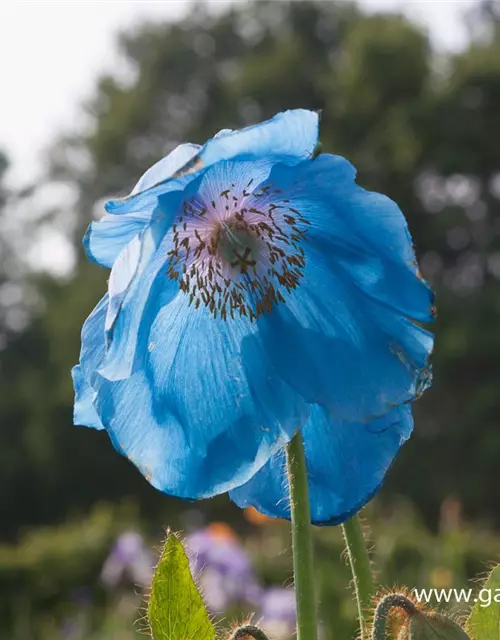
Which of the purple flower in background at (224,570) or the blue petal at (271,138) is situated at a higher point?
the purple flower in background at (224,570)

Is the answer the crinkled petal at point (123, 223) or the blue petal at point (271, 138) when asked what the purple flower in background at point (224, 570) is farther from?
the blue petal at point (271, 138)

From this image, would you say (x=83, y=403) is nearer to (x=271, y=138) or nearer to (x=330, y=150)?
(x=271, y=138)

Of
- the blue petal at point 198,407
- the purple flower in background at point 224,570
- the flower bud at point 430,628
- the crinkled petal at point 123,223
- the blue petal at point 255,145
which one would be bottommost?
the flower bud at point 430,628

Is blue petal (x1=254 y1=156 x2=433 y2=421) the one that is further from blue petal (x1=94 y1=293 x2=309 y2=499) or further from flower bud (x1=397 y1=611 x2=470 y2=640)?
flower bud (x1=397 y1=611 x2=470 y2=640)

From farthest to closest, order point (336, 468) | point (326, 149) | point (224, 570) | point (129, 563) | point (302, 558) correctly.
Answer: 1. point (326, 149)
2. point (129, 563)
3. point (224, 570)
4. point (336, 468)
5. point (302, 558)

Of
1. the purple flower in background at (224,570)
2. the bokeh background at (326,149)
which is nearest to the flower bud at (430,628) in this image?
the purple flower in background at (224,570)

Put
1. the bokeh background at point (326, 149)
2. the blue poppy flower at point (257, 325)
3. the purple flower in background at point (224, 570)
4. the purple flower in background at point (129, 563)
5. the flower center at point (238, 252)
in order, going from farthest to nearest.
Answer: the bokeh background at point (326, 149)
the purple flower in background at point (129, 563)
the purple flower in background at point (224, 570)
the flower center at point (238, 252)
the blue poppy flower at point (257, 325)

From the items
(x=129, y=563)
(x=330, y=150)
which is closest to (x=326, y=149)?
(x=330, y=150)

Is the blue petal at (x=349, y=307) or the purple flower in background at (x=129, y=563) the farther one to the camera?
the purple flower in background at (x=129, y=563)
